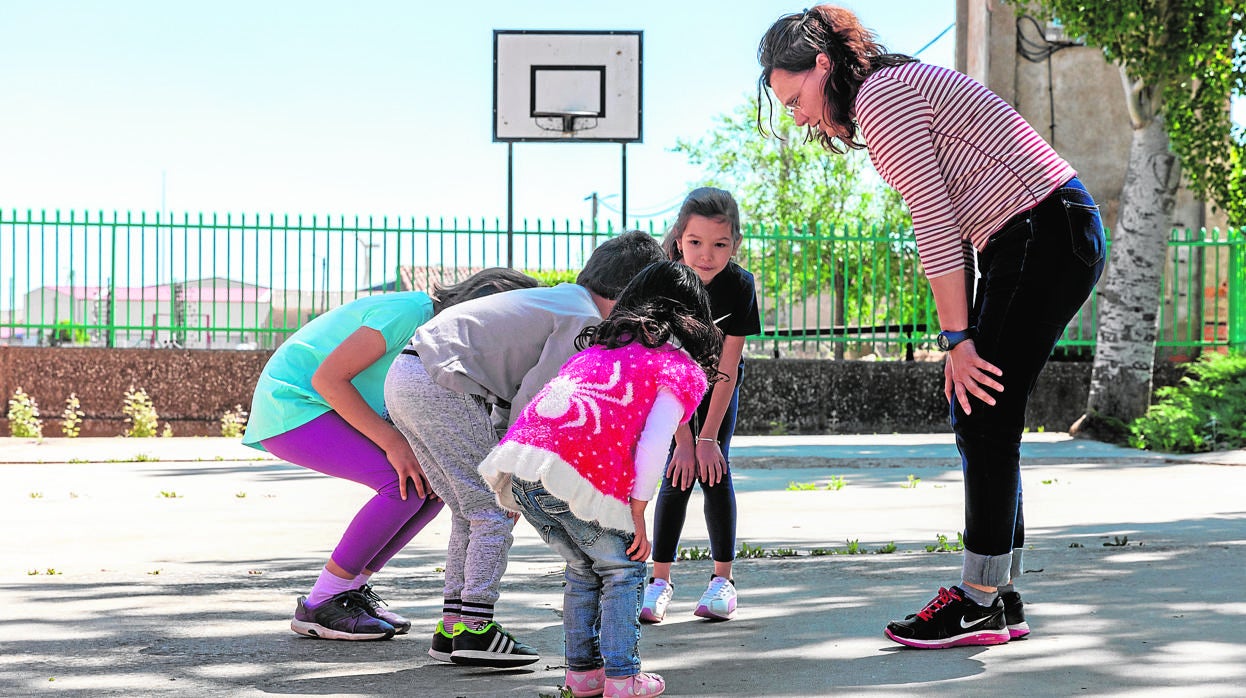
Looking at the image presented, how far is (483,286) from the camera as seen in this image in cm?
368

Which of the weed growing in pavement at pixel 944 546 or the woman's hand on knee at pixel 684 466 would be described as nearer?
the woman's hand on knee at pixel 684 466

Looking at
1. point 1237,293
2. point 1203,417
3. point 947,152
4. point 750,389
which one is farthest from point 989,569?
point 1237,293

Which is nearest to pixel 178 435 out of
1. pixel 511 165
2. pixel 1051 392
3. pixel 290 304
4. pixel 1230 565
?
pixel 290 304

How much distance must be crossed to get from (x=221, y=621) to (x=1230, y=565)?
3.52 meters

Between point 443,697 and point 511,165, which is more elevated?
point 511,165

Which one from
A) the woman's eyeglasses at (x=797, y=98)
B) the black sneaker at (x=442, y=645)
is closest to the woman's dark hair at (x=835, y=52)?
the woman's eyeglasses at (x=797, y=98)

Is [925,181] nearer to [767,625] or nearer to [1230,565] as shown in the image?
[767,625]

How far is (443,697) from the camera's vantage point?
3000 mm

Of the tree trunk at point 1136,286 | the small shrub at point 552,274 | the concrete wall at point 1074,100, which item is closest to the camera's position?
the tree trunk at point 1136,286

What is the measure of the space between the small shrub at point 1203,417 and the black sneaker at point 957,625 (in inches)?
314

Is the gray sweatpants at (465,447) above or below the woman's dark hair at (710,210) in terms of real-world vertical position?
below

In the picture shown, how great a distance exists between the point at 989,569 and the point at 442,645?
59.2 inches

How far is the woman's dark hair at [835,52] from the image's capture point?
3.45 m

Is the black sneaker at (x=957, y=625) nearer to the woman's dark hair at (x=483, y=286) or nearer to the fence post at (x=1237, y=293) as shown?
the woman's dark hair at (x=483, y=286)
